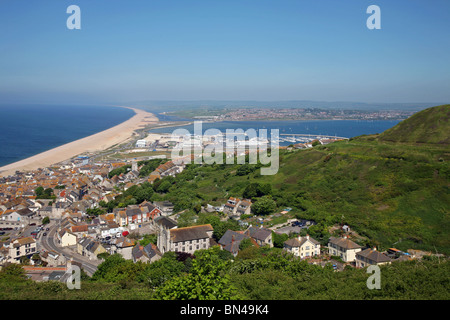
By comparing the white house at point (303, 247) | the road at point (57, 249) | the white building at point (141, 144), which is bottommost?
the road at point (57, 249)

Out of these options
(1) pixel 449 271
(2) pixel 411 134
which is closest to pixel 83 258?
(1) pixel 449 271

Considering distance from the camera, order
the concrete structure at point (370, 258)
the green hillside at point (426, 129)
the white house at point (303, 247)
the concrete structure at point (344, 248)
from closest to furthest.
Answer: the concrete structure at point (370, 258), the concrete structure at point (344, 248), the white house at point (303, 247), the green hillside at point (426, 129)

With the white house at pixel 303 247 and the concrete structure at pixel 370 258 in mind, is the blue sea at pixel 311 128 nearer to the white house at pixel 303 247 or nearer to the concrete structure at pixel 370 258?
the white house at pixel 303 247

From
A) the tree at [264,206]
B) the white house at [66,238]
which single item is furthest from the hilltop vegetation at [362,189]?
the white house at [66,238]

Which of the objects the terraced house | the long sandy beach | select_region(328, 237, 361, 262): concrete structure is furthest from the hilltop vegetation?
the long sandy beach

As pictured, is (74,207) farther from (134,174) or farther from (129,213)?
(134,174)

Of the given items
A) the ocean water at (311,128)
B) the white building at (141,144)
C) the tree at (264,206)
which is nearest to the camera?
the tree at (264,206)
